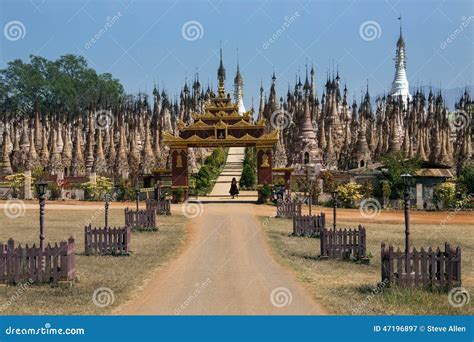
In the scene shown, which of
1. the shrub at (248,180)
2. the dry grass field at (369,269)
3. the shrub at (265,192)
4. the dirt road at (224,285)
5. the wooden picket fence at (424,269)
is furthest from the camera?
the shrub at (248,180)

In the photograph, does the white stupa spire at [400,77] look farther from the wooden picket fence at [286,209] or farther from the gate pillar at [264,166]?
the wooden picket fence at [286,209]

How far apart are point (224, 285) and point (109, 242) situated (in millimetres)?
6972

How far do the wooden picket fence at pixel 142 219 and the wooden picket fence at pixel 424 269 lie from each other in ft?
49.5

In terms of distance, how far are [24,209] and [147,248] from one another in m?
20.2

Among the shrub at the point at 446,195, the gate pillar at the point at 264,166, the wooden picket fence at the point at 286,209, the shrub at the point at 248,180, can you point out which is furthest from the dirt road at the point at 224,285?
the shrub at the point at 248,180

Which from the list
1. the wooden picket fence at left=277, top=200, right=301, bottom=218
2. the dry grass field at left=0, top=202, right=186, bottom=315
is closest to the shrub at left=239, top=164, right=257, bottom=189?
the wooden picket fence at left=277, top=200, right=301, bottom=218

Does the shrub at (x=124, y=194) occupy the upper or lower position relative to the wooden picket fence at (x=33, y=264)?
upper

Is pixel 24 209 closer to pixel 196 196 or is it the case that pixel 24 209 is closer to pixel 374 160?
pixel 196 196

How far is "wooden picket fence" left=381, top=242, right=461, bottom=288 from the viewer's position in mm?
14812

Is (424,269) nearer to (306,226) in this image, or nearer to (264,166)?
(306,226)

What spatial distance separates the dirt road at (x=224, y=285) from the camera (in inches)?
517

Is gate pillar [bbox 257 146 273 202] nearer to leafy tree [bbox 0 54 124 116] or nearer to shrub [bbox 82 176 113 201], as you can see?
shrub [bbox 82 176 113 201]

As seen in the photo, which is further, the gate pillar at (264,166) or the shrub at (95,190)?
the shrub at (95,190)

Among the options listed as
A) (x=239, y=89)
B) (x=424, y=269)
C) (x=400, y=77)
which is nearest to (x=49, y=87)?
(x=239, y=89)
